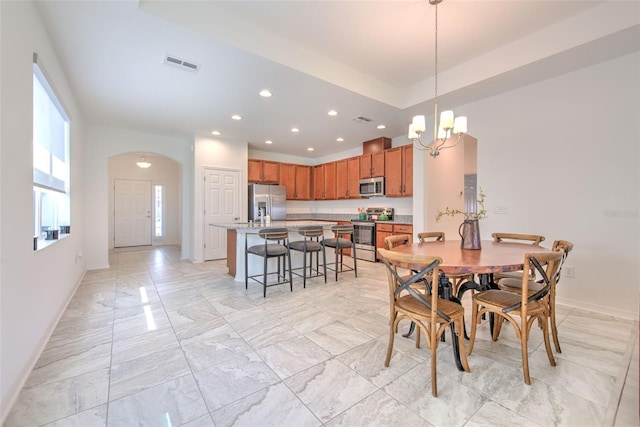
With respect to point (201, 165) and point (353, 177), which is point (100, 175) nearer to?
point (201, 165)

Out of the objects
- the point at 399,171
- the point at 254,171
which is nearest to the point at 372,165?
the point at 399,171

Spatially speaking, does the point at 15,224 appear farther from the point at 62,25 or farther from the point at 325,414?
the point at 325,414

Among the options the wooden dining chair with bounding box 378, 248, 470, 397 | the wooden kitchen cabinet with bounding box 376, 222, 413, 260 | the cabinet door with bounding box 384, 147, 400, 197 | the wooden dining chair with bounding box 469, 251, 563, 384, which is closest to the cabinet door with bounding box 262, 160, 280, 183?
the cabinet door with bounding box 384, 147, 400, 197

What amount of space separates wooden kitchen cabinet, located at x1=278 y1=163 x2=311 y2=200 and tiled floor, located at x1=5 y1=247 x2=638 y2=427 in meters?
4.32

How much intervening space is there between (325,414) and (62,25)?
3581mm

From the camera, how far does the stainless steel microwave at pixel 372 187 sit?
5637mm

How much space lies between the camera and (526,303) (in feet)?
5.94

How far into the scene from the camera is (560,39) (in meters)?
2.66

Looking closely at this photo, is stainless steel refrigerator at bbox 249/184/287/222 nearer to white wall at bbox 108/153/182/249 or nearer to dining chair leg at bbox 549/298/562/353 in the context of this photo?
white wall at bbox 108/153/182/249

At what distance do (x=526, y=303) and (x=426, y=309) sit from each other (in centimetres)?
66

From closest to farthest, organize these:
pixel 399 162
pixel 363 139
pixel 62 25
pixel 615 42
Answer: pixel 62 25 → pixel 615 42 → pixel 399 162 → pixel 363 139

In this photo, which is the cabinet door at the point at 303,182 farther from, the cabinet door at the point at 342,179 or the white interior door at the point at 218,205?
the white interior door at the point at 218,205

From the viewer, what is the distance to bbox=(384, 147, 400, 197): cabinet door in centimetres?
528

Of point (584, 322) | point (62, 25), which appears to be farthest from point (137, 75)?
point (584, 322)
